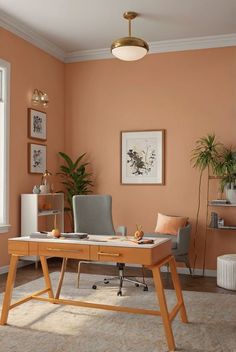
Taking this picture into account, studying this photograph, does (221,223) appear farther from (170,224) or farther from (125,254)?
(125,254)

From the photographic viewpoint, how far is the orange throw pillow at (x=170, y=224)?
5758mm

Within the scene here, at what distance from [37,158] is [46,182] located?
0.41 metres

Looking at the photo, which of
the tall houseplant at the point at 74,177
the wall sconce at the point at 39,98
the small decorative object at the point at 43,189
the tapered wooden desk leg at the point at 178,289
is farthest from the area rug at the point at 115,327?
the wall sconce at the point at 39,98

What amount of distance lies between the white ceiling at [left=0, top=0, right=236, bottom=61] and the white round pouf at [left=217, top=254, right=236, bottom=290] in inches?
120

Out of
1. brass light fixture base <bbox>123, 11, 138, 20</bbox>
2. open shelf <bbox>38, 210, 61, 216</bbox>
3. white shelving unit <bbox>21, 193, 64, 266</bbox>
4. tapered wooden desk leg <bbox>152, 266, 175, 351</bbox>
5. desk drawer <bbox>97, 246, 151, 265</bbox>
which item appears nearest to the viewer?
tapered wooden desk leg <bbox>152, 266, 175, 351</bbox>

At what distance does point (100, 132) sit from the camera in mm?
6707

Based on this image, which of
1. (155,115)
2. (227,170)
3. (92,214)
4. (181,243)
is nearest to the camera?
(92,214)

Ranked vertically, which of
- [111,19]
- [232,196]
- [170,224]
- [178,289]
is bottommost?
[178,289]

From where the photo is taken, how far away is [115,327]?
3.57 m

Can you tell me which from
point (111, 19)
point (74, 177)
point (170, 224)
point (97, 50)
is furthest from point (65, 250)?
point (97, 50)

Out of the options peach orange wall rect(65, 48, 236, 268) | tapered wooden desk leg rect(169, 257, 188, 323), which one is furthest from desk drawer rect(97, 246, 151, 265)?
peach orange wall rect(65, 48, 236, 268)

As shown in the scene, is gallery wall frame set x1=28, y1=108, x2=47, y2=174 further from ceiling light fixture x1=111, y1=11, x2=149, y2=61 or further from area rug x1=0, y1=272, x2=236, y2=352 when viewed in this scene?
area rug x1=0, y1=272, x2=236, y2=352

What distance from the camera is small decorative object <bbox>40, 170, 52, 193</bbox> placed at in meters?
6.12

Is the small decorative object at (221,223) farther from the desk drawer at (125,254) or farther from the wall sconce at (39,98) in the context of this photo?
the wall sconce at (39,98)
